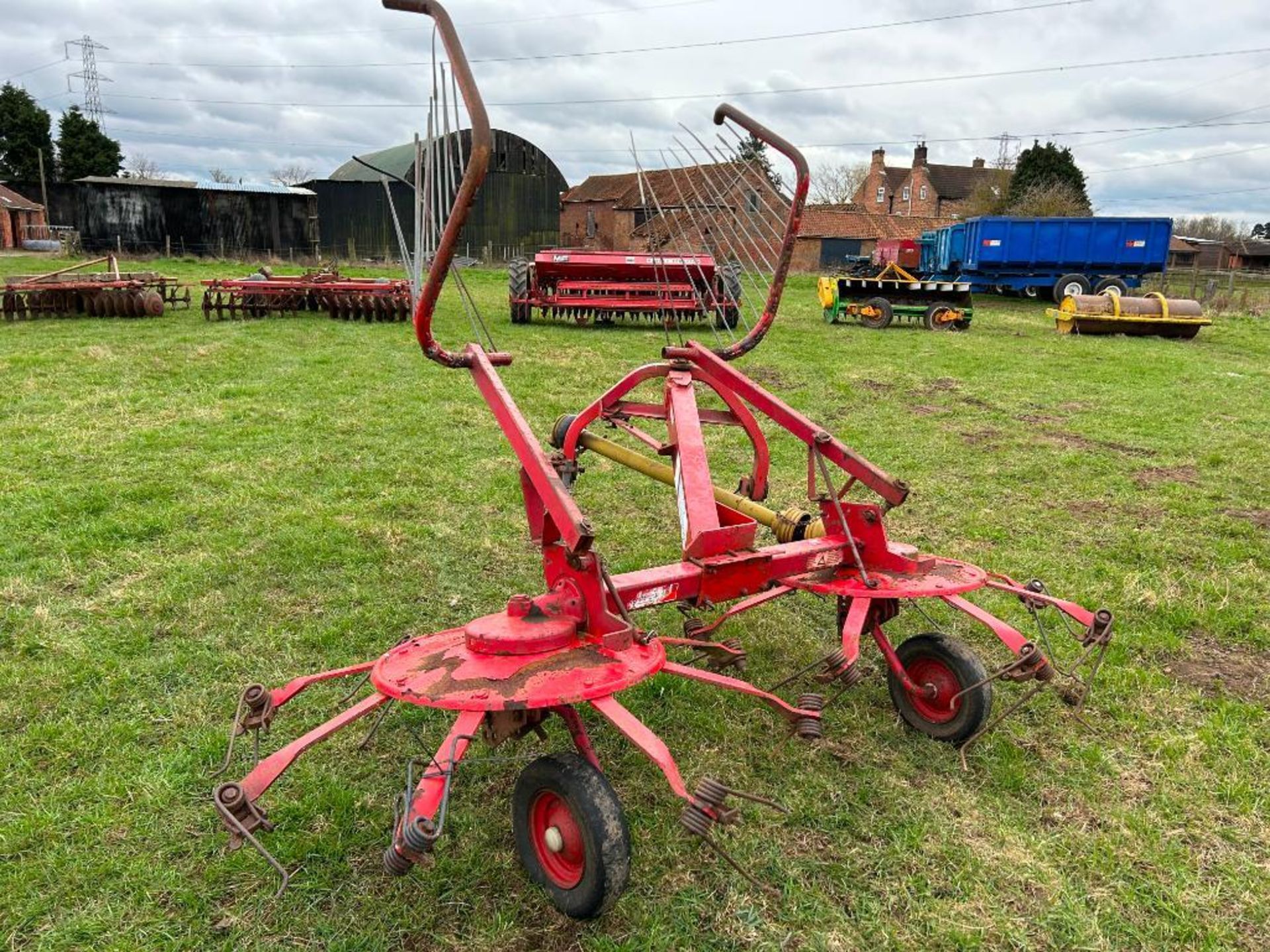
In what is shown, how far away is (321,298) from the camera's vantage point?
15812 mm

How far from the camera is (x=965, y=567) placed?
329 cm

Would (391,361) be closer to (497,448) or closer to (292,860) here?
(497,448)

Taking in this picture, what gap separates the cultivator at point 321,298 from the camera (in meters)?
15.0

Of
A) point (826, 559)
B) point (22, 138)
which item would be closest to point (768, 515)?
point (826, 559)

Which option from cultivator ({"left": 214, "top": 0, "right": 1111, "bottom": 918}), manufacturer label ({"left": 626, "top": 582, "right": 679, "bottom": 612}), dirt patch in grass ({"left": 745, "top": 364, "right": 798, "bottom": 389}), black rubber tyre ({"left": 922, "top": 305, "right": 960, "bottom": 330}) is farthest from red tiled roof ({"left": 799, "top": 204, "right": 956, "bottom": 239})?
manufacturer label ({"left": 626, "top": 582, "right": 679, "bottom": 612})

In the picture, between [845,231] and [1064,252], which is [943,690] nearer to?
[1064,252]

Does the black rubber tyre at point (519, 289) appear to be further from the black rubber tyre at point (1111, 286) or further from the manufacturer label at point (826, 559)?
the black rubber tyre at point (1111, 286)

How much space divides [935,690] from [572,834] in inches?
60.7

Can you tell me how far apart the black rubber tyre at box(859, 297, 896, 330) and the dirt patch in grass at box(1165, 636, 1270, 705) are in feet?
43.5

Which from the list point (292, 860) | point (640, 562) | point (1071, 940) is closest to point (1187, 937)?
point (1071, 940)

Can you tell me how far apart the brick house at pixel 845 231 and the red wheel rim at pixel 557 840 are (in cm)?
3657

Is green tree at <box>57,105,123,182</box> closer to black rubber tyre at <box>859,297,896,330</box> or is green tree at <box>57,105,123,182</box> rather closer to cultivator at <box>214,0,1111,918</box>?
black rubber tyre at <box>859,297,896,330</box>

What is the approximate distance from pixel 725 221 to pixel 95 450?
5.23 meters

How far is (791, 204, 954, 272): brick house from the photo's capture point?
3747 cm
